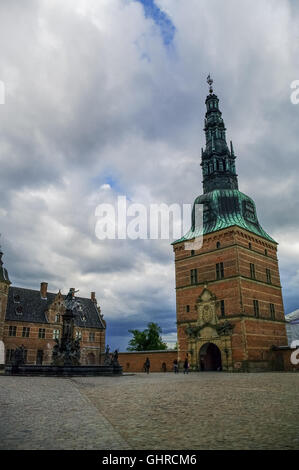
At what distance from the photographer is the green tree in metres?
61.6

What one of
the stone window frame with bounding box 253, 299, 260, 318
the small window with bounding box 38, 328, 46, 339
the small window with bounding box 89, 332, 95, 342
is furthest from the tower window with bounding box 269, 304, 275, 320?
the small window with bounding box 38, 328, 46, 339

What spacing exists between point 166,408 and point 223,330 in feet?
84.4

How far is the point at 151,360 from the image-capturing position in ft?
131

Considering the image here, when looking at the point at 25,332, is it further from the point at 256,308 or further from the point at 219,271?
the point at 256,308

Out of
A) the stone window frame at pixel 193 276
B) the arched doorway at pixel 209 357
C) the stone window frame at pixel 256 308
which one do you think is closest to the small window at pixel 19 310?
the stone window frame at pixel 193 276

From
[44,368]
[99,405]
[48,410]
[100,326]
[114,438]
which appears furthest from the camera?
[100,326]

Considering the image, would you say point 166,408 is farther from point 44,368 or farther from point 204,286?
point 204,286

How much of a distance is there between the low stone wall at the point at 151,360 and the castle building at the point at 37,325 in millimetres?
9059

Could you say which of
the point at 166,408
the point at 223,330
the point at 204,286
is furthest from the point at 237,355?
the point at 166,408

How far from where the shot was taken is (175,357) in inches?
1510

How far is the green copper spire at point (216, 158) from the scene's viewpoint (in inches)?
1699
